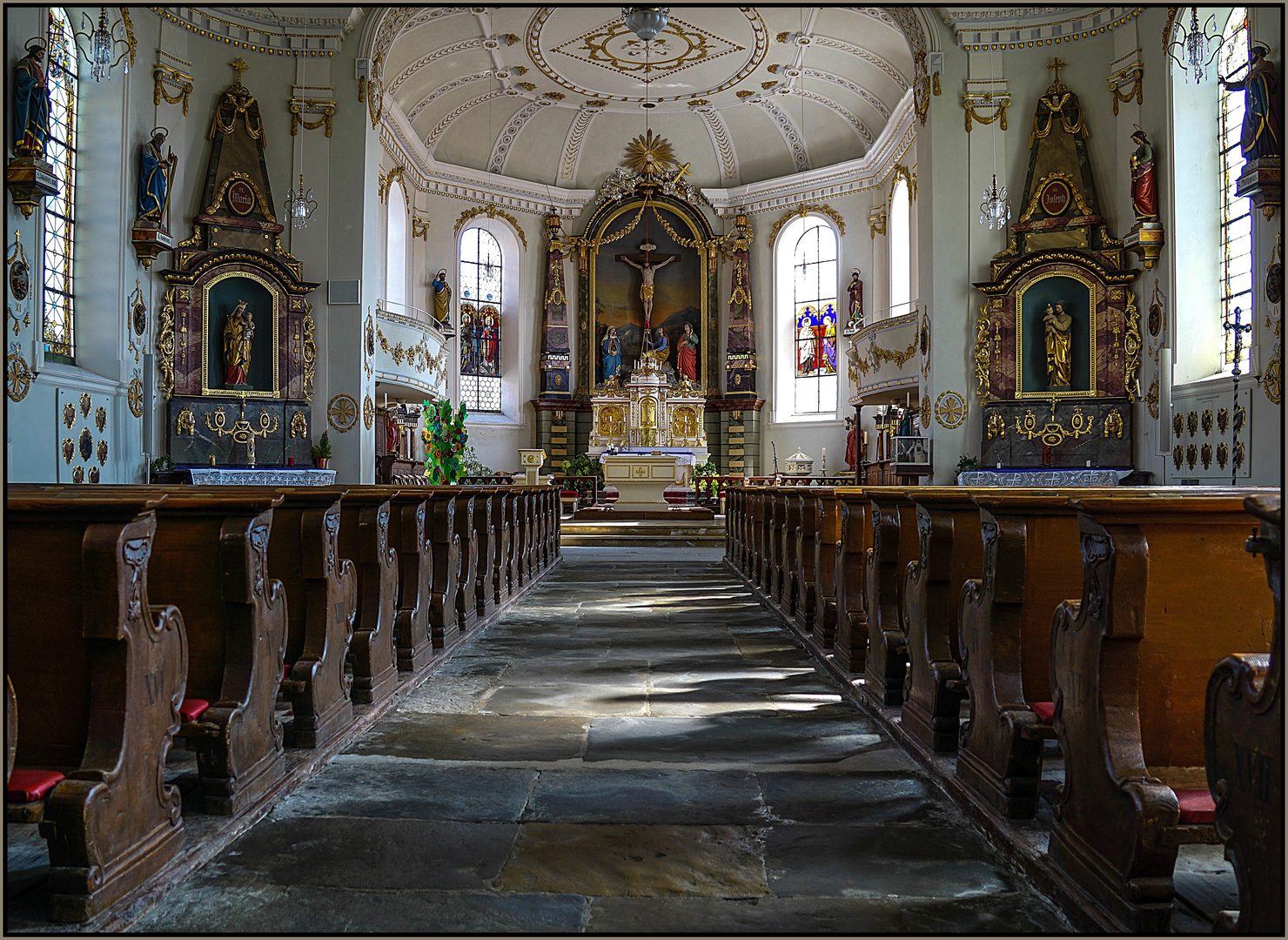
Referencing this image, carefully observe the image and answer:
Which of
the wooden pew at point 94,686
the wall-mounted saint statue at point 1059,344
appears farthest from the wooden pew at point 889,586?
the wall-mounted saint statue at point 1059,344

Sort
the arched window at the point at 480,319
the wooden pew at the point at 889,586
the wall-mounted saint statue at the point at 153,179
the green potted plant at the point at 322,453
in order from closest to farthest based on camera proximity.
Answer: the wooden pew at the point at 889,586 < the wall-mounted saint statue at the point at 153,179 < the green potted plant at the point at 322,453 < the arched window at the point at 480,319

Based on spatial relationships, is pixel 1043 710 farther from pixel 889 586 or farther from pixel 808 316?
pixel 808 316

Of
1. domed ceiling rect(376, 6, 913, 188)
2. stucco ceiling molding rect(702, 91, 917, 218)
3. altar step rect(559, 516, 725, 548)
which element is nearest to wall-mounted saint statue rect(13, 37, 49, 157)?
domed ceiling rect(376, 6, 913, 188)

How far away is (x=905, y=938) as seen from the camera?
6.16 feet

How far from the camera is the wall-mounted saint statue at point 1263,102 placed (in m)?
8.78

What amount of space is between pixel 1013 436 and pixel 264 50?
1199 centimetres

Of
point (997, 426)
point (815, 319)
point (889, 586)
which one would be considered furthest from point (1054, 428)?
point (889, 586)

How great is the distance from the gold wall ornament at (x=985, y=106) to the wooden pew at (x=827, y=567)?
1049cm

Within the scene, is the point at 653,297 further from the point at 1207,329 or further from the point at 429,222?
the point at 1207,329

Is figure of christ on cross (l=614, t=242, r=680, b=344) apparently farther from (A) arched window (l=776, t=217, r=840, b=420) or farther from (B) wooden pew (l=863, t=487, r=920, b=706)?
(B) wooden pew (l=863, t=487, r=920, b=706)

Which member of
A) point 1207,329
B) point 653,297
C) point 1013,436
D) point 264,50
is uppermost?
point 264,50

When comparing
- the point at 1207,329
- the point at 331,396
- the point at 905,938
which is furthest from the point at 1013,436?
the point at 905,938

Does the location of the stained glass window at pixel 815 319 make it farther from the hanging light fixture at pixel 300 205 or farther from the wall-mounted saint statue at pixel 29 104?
the wall-mounted saint statue at pixel 29 104

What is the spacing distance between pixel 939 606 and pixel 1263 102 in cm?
832
